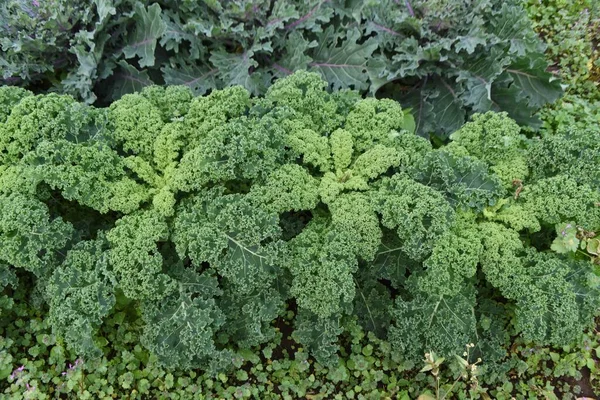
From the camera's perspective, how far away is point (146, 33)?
13.2 feet

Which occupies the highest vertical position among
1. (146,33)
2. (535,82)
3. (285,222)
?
(146,33)

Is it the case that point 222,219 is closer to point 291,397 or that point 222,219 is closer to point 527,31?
point 291,397

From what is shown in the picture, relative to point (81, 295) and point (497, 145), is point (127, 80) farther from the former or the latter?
point (497, 145)

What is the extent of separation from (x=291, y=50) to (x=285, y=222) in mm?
1443

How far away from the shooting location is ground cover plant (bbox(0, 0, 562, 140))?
399cm

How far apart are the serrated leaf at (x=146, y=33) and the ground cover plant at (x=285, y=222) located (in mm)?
597

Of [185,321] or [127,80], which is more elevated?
[127,80]

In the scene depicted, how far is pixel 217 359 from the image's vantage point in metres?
3.41

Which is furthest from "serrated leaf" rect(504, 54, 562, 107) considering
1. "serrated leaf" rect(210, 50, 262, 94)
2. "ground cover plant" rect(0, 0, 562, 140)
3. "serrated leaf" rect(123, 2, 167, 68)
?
"serrated leaf" rect(123, 2, 167, 68)

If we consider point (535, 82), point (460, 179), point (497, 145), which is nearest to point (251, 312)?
point (460, 179)

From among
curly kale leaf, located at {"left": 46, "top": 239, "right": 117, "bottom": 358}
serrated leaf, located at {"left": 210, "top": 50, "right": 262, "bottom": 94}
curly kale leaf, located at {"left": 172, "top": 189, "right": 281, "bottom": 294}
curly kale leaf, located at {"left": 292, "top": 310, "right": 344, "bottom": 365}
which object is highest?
serrated leaf, located at {"left": 210, "top": 50, "right": 262, "bottom": 94}

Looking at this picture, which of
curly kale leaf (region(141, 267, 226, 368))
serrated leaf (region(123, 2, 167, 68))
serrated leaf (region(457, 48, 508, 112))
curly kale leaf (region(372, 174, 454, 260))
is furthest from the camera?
serrated leaf (region(457, 48, 508, 112))

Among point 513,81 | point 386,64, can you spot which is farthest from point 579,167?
point 386,64

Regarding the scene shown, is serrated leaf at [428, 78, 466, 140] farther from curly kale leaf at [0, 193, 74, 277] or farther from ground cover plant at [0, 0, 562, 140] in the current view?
curly kale leaf at [0, 193, 74, 277]
